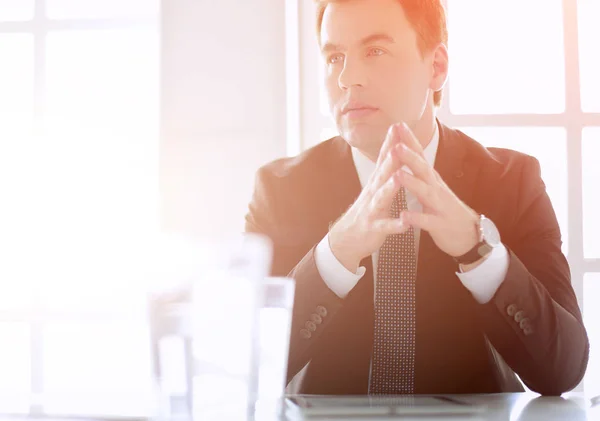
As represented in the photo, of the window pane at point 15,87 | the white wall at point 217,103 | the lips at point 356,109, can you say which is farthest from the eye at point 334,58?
the window pane at point 15,87

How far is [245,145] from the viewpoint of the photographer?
208cm

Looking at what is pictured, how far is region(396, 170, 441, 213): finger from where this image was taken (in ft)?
3.26

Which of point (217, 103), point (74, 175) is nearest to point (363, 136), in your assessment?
point (217, 103)

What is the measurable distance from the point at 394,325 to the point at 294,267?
0.71ft

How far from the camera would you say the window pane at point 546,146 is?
2.23 meters

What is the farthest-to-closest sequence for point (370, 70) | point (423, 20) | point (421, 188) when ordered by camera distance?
point (423, 20) < point (370, 70) < point (421, 188)

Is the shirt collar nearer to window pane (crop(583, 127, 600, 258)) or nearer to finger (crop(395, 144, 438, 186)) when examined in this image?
finger (crop(395, 144, 438, 186))

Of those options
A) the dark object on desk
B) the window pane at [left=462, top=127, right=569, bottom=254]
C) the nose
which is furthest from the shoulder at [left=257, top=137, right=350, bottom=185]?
the window pane at [left=462, top=127, right=569, bottom=254]

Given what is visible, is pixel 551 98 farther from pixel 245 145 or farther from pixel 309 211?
pixel 309 211

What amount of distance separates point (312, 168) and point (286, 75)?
79cm

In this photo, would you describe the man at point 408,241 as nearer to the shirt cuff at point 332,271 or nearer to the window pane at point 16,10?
the shirt cuff at point 332,271

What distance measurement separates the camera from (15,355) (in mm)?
2518

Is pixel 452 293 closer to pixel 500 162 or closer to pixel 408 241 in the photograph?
pixel 408 241

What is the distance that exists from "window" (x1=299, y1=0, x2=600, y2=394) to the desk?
1469 millimetres
